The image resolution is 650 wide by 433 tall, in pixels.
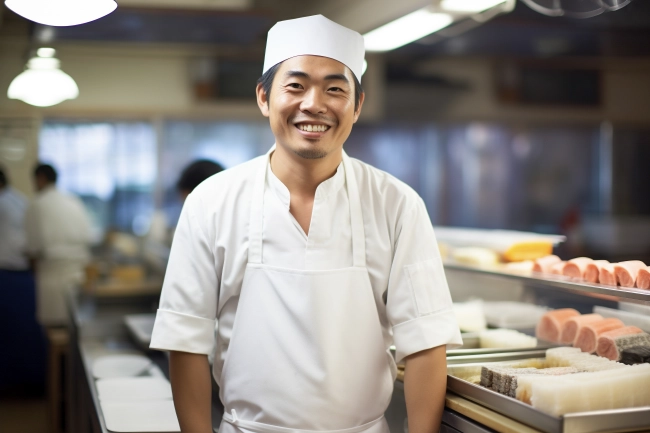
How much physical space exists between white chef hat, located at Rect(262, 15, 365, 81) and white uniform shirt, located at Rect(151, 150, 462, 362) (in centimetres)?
29

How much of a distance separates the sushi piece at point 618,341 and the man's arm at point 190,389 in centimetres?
97

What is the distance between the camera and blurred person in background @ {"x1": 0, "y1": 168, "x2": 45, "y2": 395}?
4.88 metres

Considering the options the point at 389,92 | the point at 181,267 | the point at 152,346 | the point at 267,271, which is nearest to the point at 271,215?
the point at 267,271

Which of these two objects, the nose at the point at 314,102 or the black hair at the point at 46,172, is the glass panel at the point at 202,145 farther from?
the nose at the point at 314,102

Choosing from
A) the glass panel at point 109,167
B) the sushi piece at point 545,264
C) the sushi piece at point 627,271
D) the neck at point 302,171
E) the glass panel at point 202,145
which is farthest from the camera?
the glass panel at point 202,145

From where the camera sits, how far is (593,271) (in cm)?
194

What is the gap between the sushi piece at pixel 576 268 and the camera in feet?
6.52

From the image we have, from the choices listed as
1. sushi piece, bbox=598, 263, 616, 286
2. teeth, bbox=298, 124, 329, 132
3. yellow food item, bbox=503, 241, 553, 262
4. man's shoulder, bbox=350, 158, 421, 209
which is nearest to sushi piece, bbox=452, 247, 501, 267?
yellow food item, bbox=503, 241, 553, 262

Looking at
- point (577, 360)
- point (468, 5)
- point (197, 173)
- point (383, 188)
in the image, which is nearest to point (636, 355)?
point (577, 360)

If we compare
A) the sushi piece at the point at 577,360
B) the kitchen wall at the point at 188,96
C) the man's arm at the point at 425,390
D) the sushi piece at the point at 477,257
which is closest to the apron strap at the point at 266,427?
the man's arm at the point at 425,390

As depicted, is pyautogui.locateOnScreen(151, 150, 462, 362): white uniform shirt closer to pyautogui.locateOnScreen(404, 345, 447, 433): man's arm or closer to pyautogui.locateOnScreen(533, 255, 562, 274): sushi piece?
pyautogui.locateOnScreen(404, 345, 447, 433): man's arm

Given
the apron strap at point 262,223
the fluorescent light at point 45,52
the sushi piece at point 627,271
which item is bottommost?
the sushi piece at point 627,271

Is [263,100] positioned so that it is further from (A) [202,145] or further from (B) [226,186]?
(A) [202,145]

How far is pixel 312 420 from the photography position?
161 cm
